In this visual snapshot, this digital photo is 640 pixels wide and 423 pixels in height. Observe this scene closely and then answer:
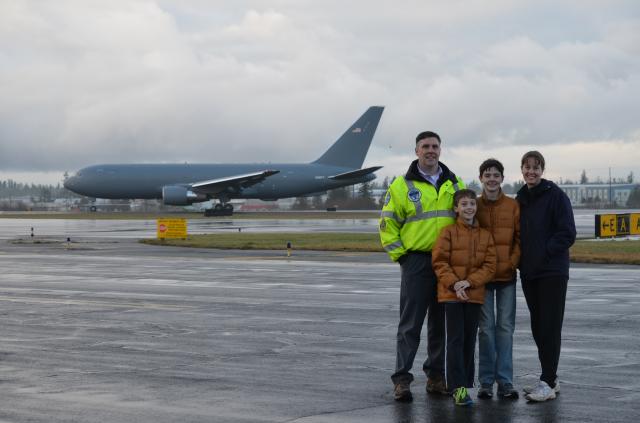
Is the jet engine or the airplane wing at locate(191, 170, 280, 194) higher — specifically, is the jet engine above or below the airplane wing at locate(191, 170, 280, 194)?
below

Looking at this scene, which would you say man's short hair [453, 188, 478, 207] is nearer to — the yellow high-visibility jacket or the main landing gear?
the yellow high-visibility jacket

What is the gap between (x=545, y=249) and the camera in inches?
324

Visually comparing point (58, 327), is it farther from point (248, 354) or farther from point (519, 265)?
point (519, 265)

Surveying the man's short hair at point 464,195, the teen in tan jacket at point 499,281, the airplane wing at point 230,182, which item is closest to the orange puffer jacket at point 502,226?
the teen in tan jacket at point 499,281

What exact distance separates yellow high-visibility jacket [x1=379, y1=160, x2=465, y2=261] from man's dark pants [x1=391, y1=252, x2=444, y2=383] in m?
0.12

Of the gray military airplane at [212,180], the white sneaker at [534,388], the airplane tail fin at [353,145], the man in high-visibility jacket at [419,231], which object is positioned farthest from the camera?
the airplane tail fin at [353,145]

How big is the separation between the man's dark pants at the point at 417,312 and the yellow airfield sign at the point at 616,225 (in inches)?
1189

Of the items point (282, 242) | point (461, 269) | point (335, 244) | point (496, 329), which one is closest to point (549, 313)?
point (496, 329)

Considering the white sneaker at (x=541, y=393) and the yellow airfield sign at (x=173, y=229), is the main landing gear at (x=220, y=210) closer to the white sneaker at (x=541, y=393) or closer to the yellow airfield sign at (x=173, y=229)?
the yellow airfield sign at (x=173, y=229)

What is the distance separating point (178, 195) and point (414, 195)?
62825 millimetres

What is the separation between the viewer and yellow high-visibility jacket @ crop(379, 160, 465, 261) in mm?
8312

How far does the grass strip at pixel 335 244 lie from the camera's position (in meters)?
25.8

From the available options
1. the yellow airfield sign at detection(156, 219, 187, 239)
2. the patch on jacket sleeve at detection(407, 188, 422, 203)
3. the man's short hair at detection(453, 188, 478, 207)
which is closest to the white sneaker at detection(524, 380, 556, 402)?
the man's short hair at detection(453, 188, 478, 207)

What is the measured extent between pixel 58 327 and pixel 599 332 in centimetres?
653
